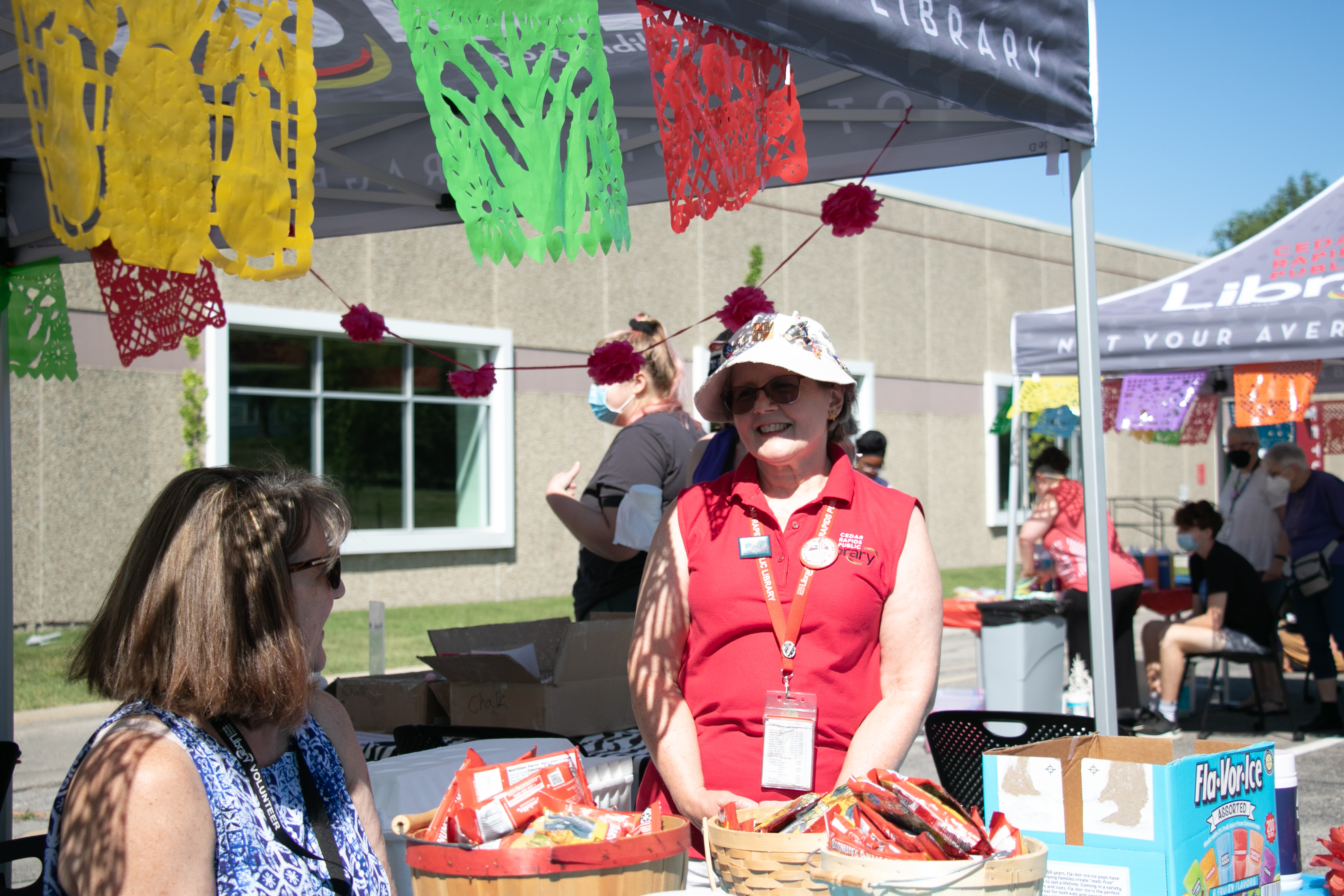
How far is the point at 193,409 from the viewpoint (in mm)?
10656

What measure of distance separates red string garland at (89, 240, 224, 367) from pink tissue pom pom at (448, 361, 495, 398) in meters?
0.93

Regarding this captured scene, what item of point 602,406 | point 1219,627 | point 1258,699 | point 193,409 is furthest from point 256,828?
point 193,409

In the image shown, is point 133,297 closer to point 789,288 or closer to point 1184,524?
point 1184,524

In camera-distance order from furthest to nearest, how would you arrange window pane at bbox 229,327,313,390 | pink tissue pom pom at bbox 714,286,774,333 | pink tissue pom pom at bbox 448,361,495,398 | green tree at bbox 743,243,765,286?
green tree at bbox 743,243,765,286 < window pane at bbox 229,327,313,390 < pink tissue pom pom at bbox 448,361,495,398 < pink tissue pom pom at bbox 714,286,774,333

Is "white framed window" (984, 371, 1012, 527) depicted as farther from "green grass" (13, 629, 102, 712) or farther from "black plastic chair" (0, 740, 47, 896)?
"black plastic chair" (0, 740, 47, 896)

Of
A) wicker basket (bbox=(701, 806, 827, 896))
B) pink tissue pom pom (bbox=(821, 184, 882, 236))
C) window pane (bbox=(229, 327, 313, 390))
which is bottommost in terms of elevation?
wicker basket (bbox=(701, 806, 827, 896))

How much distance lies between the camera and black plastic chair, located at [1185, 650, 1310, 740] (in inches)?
255

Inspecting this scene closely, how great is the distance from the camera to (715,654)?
2.26 m

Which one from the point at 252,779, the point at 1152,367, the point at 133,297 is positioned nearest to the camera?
the point at 252,779

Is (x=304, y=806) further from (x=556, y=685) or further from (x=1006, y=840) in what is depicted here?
(x=556, y=685)

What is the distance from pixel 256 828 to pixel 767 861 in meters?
0.75

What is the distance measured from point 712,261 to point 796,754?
1333 centimetres

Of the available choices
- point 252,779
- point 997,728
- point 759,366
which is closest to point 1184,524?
point 997,728

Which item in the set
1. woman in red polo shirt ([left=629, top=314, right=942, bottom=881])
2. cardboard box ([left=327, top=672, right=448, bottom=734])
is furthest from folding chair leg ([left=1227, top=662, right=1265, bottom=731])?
woman in red polo shirt ([left=629, top=314, right=942, bottom=881])
